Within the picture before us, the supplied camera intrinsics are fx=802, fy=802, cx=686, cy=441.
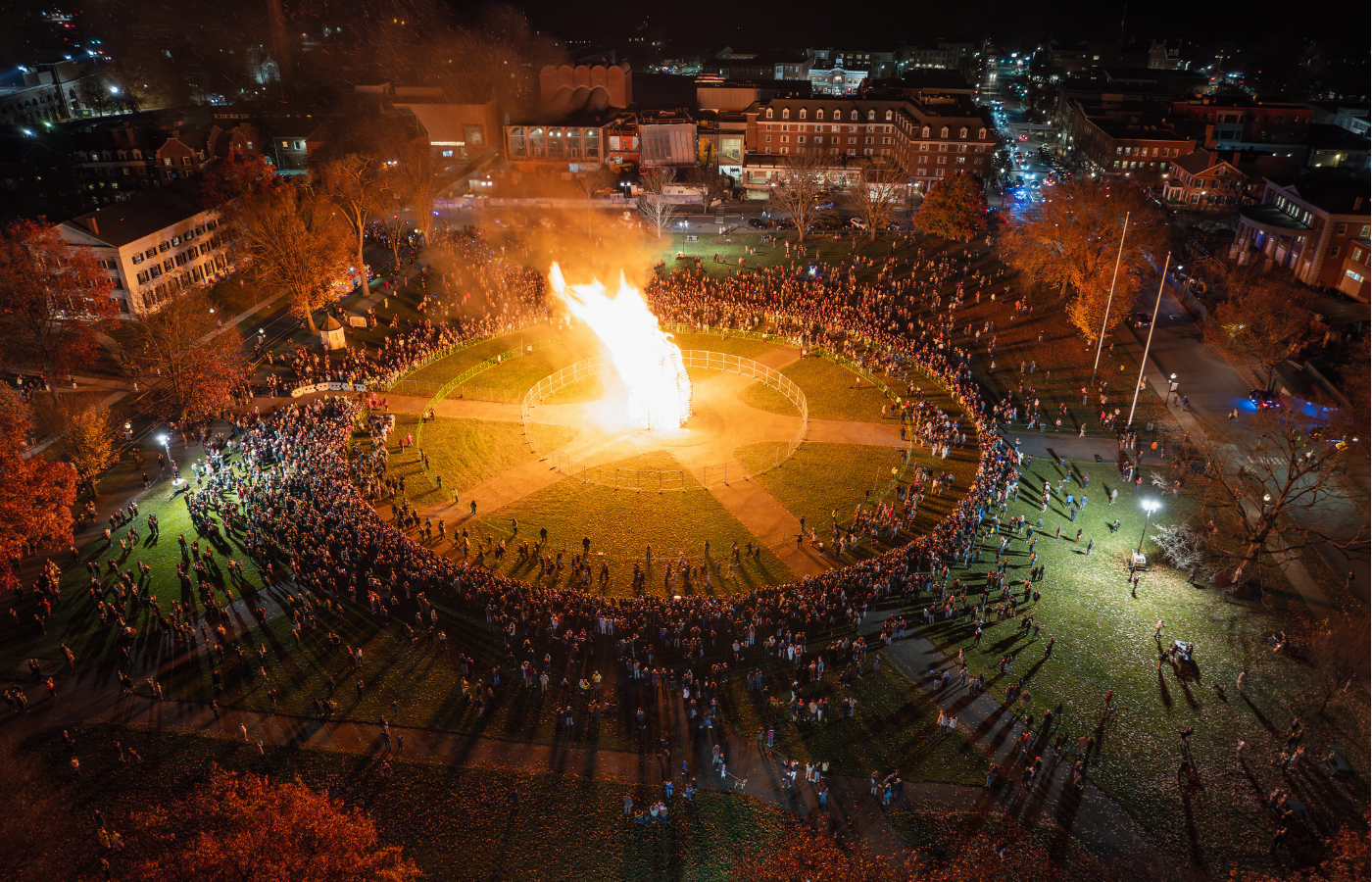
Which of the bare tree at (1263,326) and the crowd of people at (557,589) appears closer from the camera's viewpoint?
the crowd of people at (557,589)

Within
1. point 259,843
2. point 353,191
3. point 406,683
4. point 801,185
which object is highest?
point 353,191

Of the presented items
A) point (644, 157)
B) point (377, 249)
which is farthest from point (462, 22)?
point (377, 249)

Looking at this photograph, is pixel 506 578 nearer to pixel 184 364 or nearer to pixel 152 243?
pixel 184 364

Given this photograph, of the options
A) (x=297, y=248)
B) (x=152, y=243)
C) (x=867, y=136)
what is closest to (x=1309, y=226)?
(x=867, y=136)

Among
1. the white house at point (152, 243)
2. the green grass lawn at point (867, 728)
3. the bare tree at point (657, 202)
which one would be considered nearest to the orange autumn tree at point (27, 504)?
the white house at point (152, 243)

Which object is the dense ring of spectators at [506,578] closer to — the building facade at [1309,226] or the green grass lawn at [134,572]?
the green grass lawn at [134,572]

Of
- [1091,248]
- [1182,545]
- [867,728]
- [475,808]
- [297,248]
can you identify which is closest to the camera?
[475,808]
